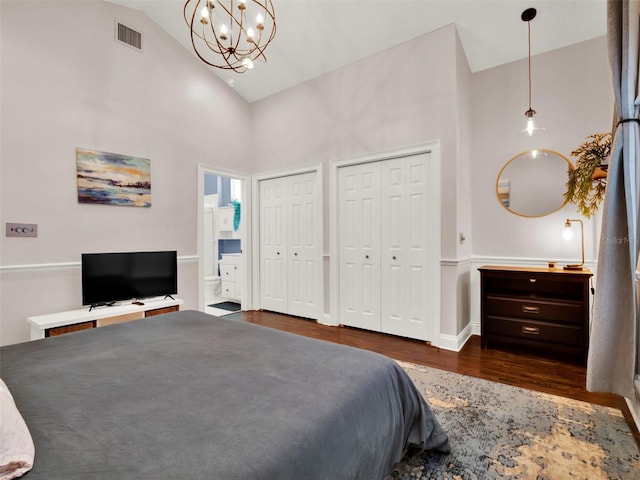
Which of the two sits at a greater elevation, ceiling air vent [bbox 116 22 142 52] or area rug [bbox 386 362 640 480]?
ceiling air vent [bbox 116 22 142 52]

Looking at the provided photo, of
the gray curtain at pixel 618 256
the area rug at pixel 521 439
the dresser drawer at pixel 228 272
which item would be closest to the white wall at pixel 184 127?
the area rug at pixel 521 439

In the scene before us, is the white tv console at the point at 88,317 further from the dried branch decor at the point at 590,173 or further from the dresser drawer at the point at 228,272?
the dried branch decor at the point at 590,173

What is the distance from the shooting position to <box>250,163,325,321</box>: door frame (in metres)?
4.23

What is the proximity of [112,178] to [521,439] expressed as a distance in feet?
13.9

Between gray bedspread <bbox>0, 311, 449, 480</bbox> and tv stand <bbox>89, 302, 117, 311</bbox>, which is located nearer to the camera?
gray bedspread <bbox>0, 311, 449, 480</bbox>

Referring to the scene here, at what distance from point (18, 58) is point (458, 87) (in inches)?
168

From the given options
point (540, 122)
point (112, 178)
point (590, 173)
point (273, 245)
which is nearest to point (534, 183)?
point (540, 122)

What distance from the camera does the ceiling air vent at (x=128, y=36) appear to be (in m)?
3.48

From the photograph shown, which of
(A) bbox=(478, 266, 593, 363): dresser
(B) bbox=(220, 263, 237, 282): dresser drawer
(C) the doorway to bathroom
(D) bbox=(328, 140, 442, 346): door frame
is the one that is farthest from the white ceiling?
(B) bbox=(220, 263, 237, 282): dresser drawer

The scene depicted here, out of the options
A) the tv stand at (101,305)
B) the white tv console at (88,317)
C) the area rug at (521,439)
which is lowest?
the area rug at (521,439)

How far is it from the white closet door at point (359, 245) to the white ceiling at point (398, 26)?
1361 millimetres

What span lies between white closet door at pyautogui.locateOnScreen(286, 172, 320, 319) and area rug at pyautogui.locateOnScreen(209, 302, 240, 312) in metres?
1.08

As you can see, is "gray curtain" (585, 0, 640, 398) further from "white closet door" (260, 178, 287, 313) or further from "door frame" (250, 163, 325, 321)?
"white closet door" (260, 178, 287, 313)

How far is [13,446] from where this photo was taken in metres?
0.73
